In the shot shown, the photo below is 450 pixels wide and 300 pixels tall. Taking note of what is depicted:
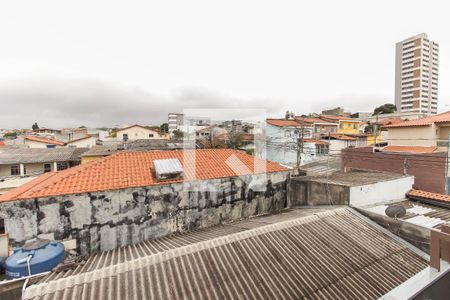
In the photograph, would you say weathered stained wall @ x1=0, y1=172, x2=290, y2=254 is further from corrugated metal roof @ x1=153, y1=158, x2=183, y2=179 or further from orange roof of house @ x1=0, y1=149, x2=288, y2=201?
corrugated metal roof @ x1=153, y1=158, x2=183, y2=179

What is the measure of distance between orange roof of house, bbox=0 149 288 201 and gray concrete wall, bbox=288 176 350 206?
157cm

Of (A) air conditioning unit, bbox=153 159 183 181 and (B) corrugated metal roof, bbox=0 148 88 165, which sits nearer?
(A) air conditioning unit, bbox=153 159 183 181

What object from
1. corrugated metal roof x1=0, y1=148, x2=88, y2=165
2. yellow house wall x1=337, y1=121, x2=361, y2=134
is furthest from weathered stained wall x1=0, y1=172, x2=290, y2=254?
yellow house wall x1=337, y1=121, x2=361, y2=134

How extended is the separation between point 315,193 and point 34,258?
40.3 ft

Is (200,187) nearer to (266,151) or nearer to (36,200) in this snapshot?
(36,200)

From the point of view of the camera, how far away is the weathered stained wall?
28.5 feet

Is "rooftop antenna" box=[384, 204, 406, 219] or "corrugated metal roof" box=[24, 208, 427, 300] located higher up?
"rooftop antenna" box=[384, 204, 406, 219]

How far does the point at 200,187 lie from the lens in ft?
38.8

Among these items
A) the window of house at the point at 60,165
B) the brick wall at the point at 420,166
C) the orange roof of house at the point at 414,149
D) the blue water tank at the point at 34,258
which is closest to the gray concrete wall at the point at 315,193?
the brick wall at the point at 420,166

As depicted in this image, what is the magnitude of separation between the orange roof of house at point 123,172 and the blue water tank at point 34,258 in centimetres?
177

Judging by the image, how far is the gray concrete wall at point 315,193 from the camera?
11.3 m

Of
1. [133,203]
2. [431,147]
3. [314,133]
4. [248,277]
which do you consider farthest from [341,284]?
[314,133]

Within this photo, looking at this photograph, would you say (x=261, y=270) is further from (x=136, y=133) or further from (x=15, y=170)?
(x=136, y=133)

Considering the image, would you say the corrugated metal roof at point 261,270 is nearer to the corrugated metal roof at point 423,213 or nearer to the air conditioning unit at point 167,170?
the corrugated metal roof at point 423,213
